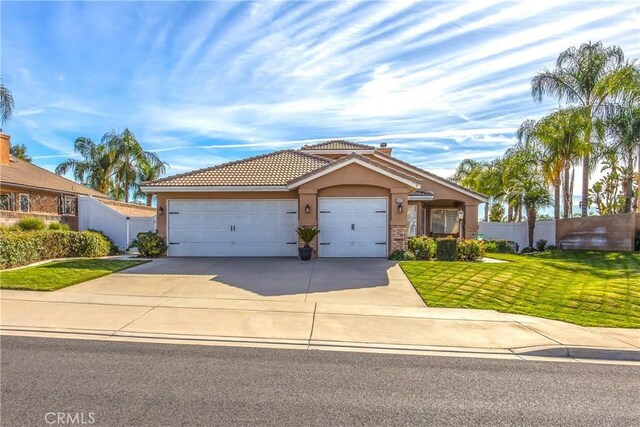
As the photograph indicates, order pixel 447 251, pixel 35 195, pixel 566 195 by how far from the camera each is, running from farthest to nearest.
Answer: pixel 566 195, pixel 35 195, pixel 447 251

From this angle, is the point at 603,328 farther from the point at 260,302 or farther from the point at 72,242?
the point at 72,242

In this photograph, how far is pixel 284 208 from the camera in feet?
51.1

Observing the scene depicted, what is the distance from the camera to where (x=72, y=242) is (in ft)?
51.5

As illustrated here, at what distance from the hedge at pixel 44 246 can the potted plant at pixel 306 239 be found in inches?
369

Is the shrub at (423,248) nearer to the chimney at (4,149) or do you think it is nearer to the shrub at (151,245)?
the shrub at (151,245)

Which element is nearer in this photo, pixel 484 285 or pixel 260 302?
pixel 260 302

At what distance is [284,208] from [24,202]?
14.6 metres

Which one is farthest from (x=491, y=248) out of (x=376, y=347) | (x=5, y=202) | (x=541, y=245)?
(x=5, y=202)

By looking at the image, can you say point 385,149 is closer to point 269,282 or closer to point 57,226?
point 269,282

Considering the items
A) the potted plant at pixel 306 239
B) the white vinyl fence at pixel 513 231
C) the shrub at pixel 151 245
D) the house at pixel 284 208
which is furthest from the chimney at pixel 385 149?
the shrub at pixel 151 245


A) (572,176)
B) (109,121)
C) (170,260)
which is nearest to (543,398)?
(170,260)

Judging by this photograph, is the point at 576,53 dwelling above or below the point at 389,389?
above

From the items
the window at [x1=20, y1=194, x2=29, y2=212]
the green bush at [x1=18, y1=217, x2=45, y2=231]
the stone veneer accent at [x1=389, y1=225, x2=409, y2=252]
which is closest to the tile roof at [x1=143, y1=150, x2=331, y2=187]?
the stone veneer accent at [x1=389, y1=225, x2=409, y2=252]

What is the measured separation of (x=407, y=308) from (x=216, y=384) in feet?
16.3
